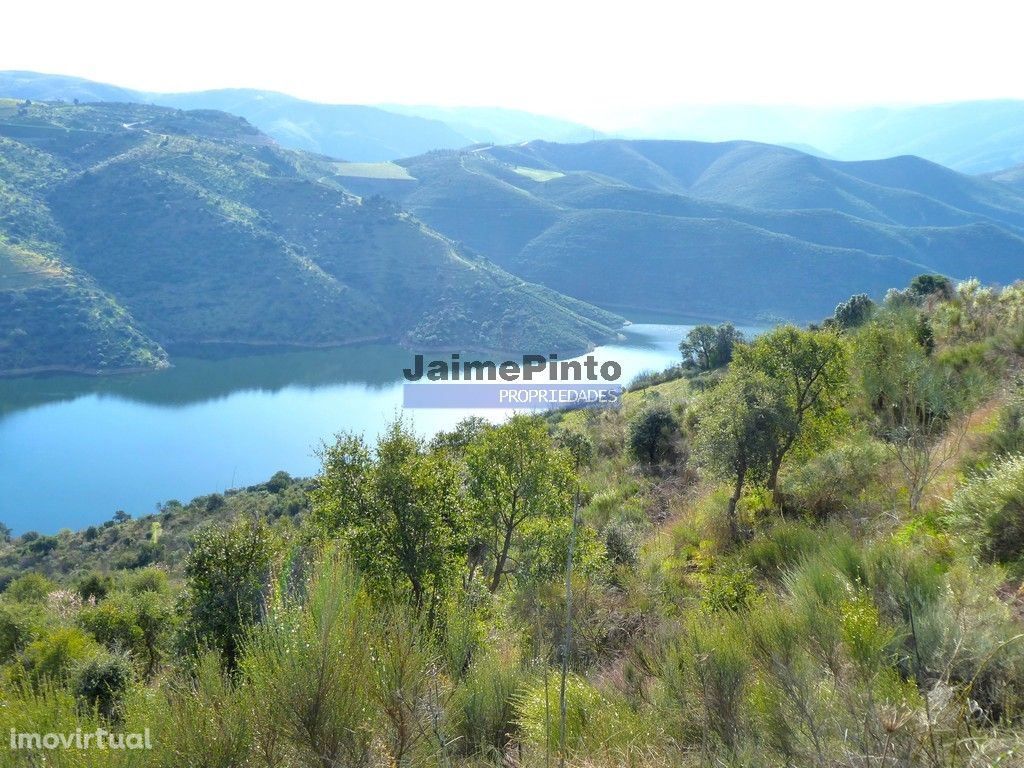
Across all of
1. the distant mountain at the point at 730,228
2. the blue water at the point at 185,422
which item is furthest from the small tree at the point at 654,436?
the distant mountain at the point at 730,228

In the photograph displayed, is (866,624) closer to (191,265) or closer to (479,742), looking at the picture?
(479,742)

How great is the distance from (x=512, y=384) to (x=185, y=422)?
2439 centimetres

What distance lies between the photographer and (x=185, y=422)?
49.2 m

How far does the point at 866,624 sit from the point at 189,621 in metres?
6.79

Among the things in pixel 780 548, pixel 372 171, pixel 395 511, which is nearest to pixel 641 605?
pixel 780 548

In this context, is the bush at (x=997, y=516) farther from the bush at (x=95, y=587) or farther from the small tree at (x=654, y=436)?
the bush at (x=95, y=587)

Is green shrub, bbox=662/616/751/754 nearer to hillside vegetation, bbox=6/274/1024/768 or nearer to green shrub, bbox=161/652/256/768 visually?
hillside vegetation, bbox=6/274/1024/768

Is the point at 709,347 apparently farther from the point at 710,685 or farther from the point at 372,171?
the point at 372,171

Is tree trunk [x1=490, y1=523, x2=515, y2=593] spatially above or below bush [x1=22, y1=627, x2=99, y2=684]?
above

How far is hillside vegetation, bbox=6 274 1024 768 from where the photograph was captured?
233 centimetres

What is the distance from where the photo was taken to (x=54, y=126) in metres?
89.9

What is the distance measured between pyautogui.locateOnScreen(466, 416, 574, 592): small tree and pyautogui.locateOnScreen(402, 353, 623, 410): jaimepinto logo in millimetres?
23836

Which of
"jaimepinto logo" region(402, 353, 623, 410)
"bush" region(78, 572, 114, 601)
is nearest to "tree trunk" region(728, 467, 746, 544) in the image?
"bush" region(78, 572, 114, 601)

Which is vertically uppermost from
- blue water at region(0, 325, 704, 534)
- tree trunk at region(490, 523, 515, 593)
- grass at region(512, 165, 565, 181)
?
grass at region(512, 165, 565, 181)
